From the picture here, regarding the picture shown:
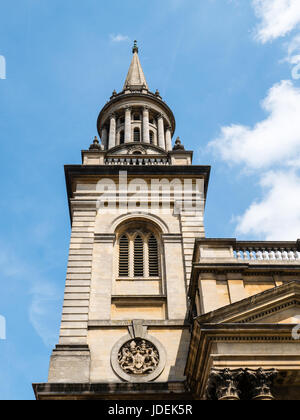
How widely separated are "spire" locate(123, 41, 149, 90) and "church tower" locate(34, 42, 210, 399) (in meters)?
8.34

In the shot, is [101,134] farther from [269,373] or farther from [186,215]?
[269,373]

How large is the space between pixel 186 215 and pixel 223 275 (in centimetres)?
746

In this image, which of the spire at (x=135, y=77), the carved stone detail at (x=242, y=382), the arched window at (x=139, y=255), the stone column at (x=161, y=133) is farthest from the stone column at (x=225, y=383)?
the spire at (x=135, y=77)

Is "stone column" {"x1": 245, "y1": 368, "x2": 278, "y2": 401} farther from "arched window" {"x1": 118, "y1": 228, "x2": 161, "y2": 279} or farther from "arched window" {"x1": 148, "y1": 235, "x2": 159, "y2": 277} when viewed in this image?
"arched window" {"x1": 148, "y1": 235, "x2": 159, "y2": 277}

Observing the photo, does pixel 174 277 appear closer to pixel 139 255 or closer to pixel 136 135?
pixel 139 255

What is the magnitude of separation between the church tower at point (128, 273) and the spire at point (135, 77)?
8342mm

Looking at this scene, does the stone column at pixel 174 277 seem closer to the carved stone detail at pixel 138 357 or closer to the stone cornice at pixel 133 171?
the carved stone detail at pixel 138 357

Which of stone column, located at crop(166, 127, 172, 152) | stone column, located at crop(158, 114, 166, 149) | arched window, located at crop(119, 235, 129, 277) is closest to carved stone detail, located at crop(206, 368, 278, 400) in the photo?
arched window, located at crop(119, 235, 129, 277)

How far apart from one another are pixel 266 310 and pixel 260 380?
8.19 ft

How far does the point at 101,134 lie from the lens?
1430 inches

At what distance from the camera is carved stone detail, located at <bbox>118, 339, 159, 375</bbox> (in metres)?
19.5

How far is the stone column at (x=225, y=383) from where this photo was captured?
553 inches

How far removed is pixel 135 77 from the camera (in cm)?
4222

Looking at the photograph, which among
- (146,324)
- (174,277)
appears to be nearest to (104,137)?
(174,277)
